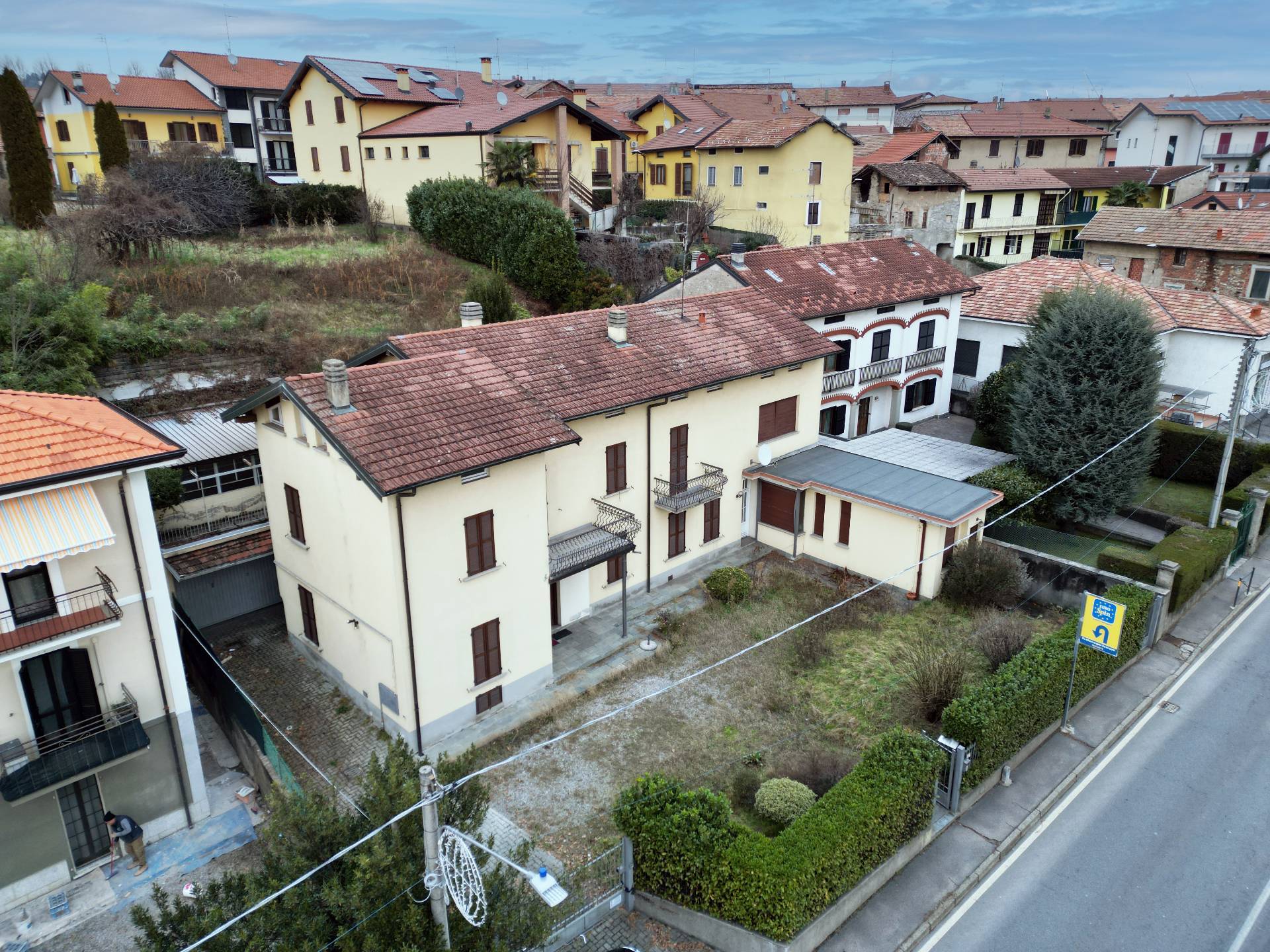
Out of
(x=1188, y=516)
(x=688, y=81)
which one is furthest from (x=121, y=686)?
(x=688, y=81)

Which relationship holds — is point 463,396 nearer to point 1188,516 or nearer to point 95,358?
point 95,358

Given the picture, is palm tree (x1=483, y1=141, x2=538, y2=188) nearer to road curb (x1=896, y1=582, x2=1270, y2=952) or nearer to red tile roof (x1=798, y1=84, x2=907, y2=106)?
road curb (x1=896, y1=582, x2=1270, y2=952)

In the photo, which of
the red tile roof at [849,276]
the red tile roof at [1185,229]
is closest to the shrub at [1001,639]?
the red tile roof at [849,276]

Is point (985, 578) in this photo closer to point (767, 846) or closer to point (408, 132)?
point (767, 846)

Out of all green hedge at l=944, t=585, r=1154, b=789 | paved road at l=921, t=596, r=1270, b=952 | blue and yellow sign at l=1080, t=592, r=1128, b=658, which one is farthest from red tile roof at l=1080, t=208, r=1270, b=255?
blue and yellow sign at l=1080, t=592, r=1128, b=658

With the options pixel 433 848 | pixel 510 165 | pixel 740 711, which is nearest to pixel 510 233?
pixel 510 165

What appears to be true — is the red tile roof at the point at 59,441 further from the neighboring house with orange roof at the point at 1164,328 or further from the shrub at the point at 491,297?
the neighboring house with orange roof at the point at 1164,328

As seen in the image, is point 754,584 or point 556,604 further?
point 754,584
